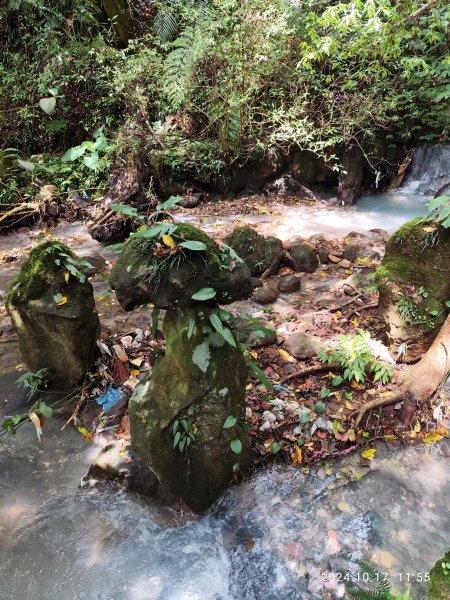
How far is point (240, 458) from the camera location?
9.19 feet

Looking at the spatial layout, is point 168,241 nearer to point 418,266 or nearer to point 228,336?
point 228,336

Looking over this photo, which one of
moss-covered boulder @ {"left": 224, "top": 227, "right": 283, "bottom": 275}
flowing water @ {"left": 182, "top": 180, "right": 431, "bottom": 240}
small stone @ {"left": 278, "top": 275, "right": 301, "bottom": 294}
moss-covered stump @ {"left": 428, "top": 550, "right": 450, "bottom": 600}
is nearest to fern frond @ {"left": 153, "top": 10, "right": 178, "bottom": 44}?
flowing water @ {"left": 182, "top": 180, "right": 431, "bottom": 240}

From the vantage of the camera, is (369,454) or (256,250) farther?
(256,250)

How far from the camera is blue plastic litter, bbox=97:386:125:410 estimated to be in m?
3.44

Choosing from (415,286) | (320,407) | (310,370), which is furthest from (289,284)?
(320,407)

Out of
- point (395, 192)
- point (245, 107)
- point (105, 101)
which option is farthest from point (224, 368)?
point (105, 101)

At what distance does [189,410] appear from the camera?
259 cm

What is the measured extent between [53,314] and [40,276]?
34cm

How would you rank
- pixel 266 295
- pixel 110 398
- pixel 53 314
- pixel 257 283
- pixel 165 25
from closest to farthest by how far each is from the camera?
pixel 53 314
pixel 110 398
pixel 266 295
pixel 257 283
pixel 165 25

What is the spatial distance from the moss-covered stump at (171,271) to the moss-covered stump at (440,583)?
156cm

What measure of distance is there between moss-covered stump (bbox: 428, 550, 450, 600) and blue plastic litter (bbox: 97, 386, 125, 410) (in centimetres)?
273

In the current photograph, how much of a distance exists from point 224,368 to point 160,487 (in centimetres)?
100

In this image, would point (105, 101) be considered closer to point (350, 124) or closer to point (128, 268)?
point (350, 124)

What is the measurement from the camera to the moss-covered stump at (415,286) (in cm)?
332
